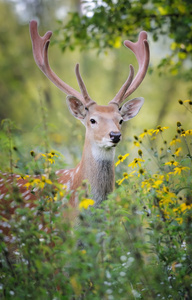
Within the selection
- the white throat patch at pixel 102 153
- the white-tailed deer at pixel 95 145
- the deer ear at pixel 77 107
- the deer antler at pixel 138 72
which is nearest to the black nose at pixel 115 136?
the white-tailed deer at pixel 95 145

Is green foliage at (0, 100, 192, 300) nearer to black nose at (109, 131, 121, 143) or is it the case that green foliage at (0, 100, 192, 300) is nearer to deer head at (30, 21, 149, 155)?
black nose at (109, 131, 121, 143)

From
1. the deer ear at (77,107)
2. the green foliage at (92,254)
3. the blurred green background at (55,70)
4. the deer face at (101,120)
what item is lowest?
the green foliage at (92,254)

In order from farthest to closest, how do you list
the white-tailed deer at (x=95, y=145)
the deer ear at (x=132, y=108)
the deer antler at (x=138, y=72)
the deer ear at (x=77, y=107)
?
the deer ear at (x=132, y=108) < the deer ear at (x=77, y=107) < the deer antler at (x=138, y=72) < the white-tailed deer at (x=95, y=145)

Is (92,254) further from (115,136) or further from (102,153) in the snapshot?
(102,153)

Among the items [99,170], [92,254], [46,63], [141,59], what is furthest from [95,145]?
[92,254]

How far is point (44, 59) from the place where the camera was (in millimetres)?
5082

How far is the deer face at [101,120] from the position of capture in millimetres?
4258

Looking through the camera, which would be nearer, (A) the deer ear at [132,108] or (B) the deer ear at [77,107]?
(B) the deer ear at [77,107]

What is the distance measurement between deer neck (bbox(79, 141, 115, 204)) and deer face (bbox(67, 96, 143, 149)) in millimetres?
89

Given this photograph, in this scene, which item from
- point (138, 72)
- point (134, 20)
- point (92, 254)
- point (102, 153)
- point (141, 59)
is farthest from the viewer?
point (134, 20)

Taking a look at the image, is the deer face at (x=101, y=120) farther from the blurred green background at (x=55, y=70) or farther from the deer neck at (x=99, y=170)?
the blurred green background at (x=55, y=70)

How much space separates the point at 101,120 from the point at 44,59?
1130 mm

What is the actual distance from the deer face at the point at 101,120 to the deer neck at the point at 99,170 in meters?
0.09

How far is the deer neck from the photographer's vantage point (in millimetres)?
4398
